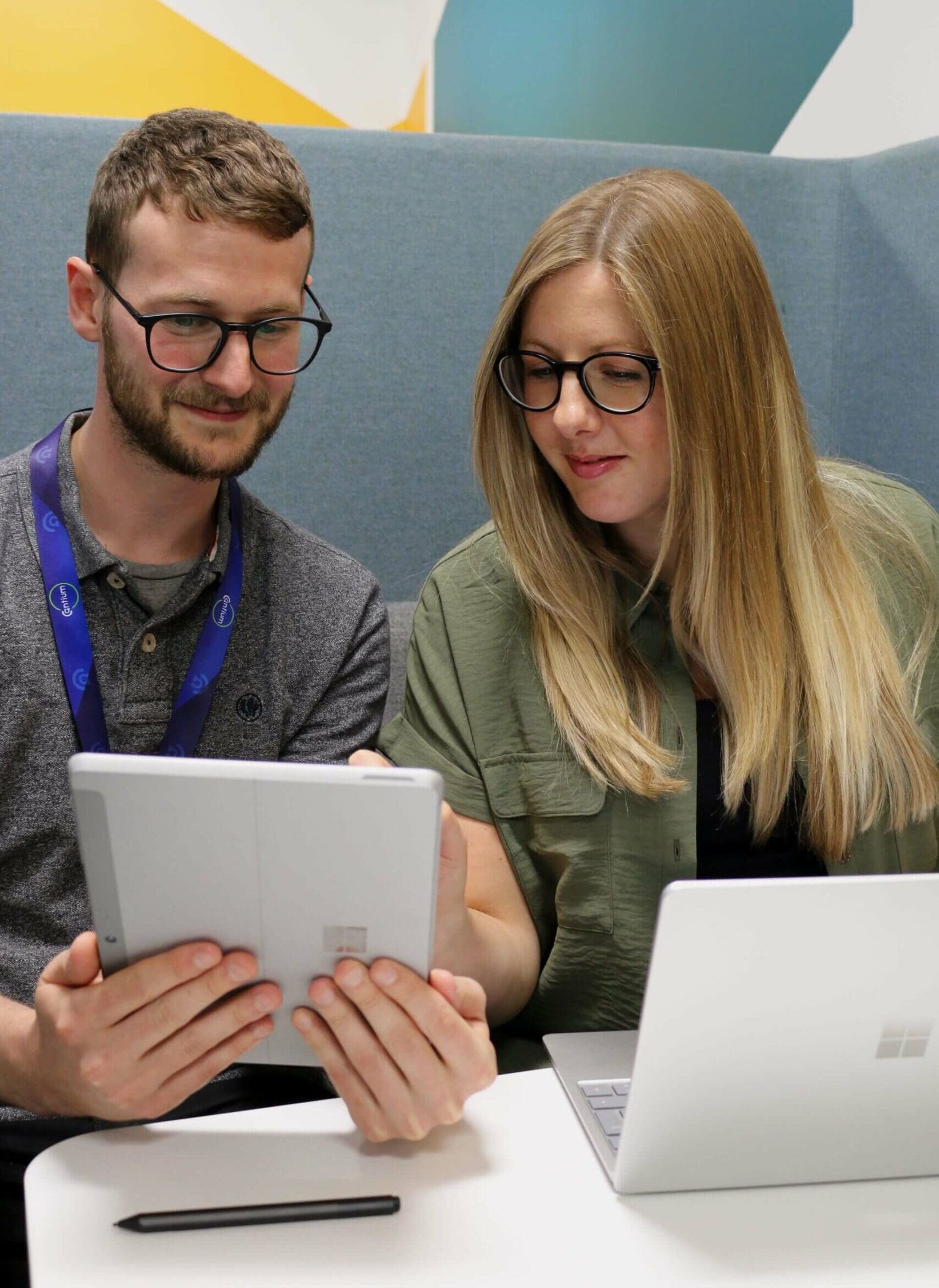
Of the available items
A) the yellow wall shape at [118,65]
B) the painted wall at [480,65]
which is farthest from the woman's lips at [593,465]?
the yellow wall shape at [118,65]

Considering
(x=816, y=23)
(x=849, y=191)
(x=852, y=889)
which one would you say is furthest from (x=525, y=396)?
(x=816, y=23)

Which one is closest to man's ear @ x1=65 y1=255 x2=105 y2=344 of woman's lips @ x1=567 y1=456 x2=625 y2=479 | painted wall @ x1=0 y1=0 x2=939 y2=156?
woman's lips @ x1=567 y1=456 x2=625 y2=479

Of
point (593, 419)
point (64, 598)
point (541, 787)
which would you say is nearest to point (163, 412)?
point (64, 598)

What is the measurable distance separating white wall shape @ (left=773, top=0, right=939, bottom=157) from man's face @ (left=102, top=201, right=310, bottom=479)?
124 cm

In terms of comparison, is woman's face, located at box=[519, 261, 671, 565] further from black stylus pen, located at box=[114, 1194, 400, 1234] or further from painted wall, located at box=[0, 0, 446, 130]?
painted wall, located at box=[0, 0, 446, 130]

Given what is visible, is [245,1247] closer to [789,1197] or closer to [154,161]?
[789,1197]

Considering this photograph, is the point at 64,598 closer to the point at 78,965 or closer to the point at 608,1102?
the point at 78,965

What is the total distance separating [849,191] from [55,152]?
1.20m

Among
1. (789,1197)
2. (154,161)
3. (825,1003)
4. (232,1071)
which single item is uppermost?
(154,161)

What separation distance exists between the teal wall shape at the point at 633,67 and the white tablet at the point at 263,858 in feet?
6.44

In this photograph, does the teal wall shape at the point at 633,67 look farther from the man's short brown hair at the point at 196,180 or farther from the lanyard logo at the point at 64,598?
the lanyard logo at the point at 64,598

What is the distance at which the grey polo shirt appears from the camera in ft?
4.02

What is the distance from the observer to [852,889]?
27.8 inches

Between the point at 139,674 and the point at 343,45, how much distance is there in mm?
1982
